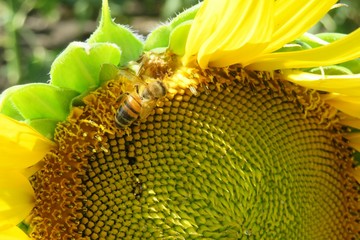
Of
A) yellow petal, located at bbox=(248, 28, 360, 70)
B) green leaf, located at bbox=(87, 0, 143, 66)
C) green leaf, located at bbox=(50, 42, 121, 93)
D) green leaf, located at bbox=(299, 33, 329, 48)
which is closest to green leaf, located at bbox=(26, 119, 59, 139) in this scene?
green leaf, located at bbox=(50, 42, 121, 93)

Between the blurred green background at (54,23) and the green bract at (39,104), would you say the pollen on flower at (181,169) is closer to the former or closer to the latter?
the green bract at (39,104)

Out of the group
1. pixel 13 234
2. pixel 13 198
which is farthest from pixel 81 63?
pixel 13 234

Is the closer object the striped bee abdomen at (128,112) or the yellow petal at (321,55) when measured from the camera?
the striped bee abdomen at (128,112)

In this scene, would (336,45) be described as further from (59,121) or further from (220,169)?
(59,121)

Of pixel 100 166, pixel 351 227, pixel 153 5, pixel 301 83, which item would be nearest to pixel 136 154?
pixel 100 166

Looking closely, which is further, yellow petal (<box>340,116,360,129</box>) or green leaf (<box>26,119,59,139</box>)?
yellow petal (<box>340,116,360,129</box>)

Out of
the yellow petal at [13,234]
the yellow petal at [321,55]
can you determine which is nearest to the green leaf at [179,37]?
the yellow petal at [321,55]

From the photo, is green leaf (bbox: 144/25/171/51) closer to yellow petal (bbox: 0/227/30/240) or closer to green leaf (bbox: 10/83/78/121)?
green leaf (bbox: 10/83/78/121)
